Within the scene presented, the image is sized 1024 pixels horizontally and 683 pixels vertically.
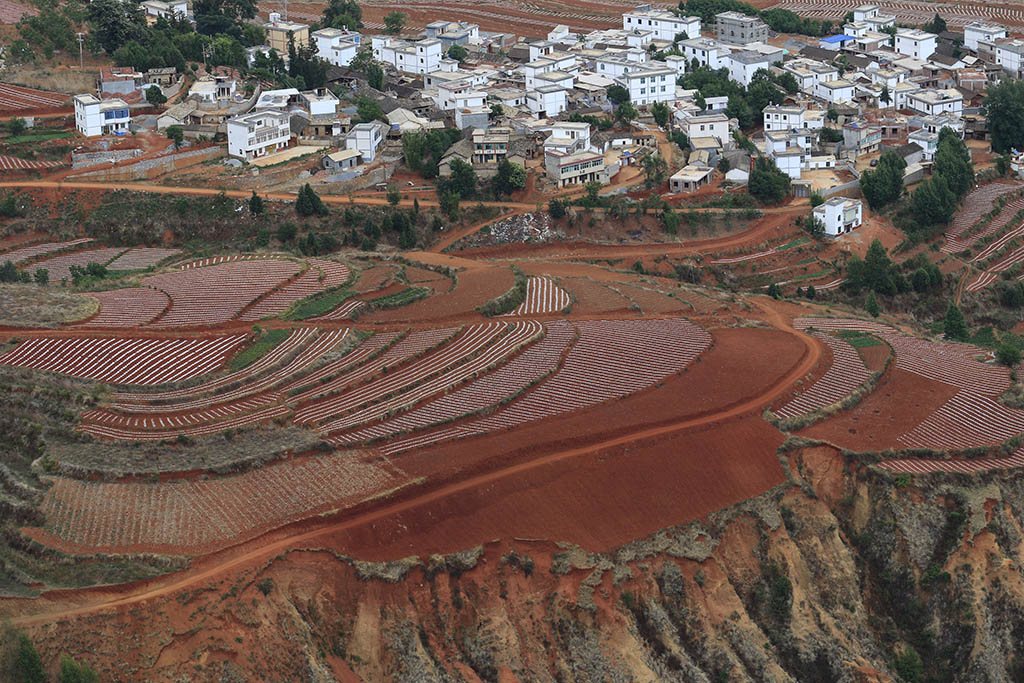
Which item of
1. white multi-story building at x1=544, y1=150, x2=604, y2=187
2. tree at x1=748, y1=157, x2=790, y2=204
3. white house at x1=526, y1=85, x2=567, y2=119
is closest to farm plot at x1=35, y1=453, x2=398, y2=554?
white multi-story building at x1=544, y1=150, x2=604, y2=187

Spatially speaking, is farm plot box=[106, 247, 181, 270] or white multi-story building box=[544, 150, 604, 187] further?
white multi-story building box=[544, 150, 604, 187]

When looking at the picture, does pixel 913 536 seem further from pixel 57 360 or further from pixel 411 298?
pixel 57 360

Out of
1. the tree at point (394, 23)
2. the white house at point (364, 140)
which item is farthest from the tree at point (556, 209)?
the tree at point (394, 23)

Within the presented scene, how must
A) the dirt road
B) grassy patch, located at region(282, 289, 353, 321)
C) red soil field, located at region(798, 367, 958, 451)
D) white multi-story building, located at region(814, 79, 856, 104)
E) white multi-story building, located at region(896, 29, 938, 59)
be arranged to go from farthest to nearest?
1. white multi-story building, located at region(896, 29, 938, 59)
2. white multi-story building, located at region(814, 79, 856, 104)
3. grassy patch, located at region(282, 289, 353, 321)
4. red soil field, located at region(798, 367, 958, 451)
5. the dirt road

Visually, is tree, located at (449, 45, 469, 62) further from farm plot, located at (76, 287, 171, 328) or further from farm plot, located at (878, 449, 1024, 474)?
farm plot, located at (878, 449, 1024, 474)

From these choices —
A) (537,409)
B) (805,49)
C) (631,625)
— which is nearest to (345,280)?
(537,409)

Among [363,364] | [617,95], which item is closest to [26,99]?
[617,95]
